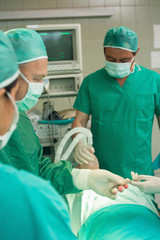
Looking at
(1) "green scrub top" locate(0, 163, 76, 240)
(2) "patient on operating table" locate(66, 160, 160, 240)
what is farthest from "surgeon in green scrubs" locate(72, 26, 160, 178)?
(1) "green scrub top" locate(0, 163, 76, 240)

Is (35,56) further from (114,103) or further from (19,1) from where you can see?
(19,1)

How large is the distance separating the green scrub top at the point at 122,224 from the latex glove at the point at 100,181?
0.12 m

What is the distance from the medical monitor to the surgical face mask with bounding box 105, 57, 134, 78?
117cm

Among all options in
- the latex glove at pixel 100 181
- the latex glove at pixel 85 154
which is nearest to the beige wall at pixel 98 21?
the latex glove at pixel 85 154

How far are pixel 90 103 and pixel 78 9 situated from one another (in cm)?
211

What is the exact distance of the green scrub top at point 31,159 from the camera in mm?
1219

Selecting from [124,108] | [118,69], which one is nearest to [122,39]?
[118,69]

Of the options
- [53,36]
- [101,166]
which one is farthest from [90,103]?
[53,36]

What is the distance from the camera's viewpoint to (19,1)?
3797mm

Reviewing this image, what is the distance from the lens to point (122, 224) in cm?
133

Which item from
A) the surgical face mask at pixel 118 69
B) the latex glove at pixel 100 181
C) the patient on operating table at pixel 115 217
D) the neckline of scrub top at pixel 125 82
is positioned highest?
the surgical face mask at pixel 118 69

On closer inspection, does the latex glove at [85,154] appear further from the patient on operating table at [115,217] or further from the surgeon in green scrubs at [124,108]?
the surgeon in green scrubs at [124,108]

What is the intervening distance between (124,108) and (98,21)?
2.27 meters

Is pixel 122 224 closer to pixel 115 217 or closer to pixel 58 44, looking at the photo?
pixel 115 217
